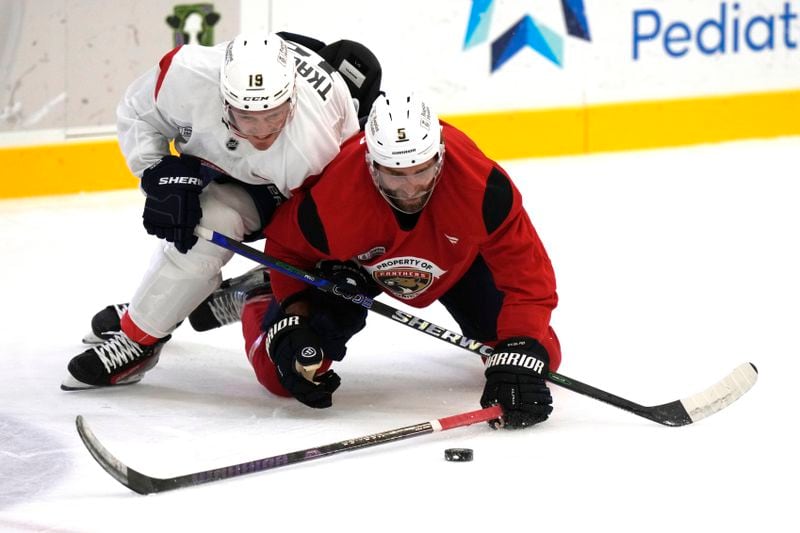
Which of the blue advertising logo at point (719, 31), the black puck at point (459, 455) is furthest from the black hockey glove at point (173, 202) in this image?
the blue advertising logo at point (719, 31)

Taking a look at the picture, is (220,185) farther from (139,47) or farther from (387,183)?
(139,47)

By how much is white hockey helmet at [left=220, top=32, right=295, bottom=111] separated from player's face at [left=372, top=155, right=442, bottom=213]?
26 cm

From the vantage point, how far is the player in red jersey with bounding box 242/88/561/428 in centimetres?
280

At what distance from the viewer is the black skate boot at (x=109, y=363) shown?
10.4 ft

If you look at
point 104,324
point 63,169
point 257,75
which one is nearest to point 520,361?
point 257,75

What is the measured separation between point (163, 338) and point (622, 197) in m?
2.84

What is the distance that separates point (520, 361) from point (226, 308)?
0.99 meters

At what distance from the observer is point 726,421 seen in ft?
9.71

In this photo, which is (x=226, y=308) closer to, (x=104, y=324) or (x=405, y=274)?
(x=104, y=324)

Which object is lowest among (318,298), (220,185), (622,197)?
(622,197)

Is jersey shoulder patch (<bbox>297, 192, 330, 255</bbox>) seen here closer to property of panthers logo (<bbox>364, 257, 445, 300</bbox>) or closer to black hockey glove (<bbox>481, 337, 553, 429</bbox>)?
property of panthers logo (<bbox>364, 257, 445, 300</bbox>)

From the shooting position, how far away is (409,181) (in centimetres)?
277

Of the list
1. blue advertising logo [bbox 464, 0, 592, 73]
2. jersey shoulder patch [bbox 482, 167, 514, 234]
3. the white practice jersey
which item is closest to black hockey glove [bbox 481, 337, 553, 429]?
jersey shoulder patch [bbox 482, 167, 514, 234]

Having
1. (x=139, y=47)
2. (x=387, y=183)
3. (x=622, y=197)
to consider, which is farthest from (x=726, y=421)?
(x=139, y=47)
